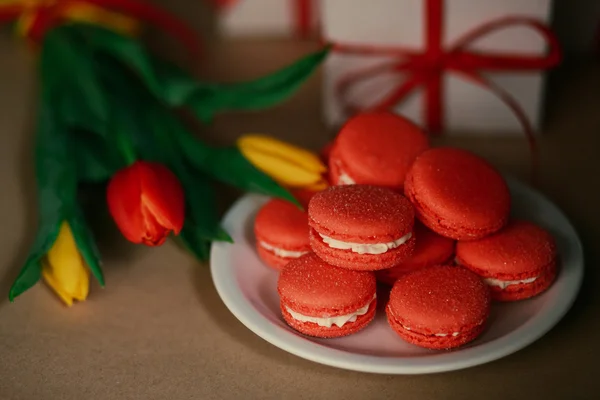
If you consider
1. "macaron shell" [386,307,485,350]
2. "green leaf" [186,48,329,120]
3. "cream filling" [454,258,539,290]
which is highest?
"green leaf" [186,48,329,120]

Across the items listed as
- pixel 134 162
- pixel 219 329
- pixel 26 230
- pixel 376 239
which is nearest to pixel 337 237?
pixel 376 239

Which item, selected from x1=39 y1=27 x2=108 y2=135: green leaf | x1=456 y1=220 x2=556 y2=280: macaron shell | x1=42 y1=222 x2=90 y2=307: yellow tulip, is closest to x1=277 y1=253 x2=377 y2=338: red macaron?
x1=456 y1=220 x2=556 y2=280: macaron shell

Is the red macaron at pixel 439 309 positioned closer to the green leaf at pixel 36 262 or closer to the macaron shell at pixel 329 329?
the macaron shell at pixel 329 329

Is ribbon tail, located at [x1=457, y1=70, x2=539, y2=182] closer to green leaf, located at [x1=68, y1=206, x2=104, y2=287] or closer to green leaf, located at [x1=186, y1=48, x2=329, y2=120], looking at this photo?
green leaf, located at [x1=186, y1=48, x2=329, y2=120]

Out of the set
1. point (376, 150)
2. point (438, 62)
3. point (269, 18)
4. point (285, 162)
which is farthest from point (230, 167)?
point (269, 18)

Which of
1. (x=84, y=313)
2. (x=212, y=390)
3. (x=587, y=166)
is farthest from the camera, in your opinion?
(x=587, y=166)

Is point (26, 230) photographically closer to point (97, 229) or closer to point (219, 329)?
point (97, 229)

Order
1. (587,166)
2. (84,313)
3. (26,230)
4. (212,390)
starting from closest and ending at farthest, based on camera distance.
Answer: (212,390) < (84,313) < (26,230) < (587,166)
